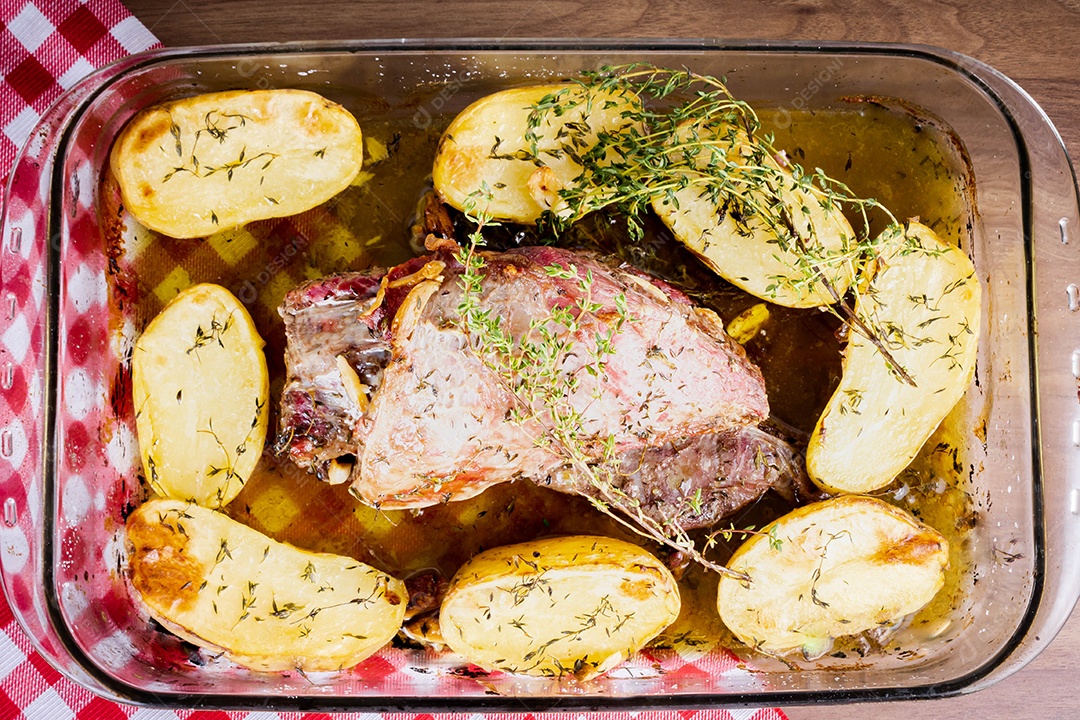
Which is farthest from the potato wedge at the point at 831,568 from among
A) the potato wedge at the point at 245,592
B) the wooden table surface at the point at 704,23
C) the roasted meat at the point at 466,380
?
the wooden table surface at the point at 704,23

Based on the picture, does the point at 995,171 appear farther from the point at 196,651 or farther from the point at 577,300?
the point at 196,651

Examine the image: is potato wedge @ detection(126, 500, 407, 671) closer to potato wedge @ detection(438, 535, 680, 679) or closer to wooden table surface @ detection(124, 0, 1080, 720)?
potato wedge @ detection(438, 535, 680, 679)

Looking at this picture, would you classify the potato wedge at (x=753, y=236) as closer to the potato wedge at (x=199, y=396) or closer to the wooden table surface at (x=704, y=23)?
the wooden table surface at (x=704, y=23)

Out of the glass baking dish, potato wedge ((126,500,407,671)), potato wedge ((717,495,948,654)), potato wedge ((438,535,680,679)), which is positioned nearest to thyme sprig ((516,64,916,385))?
the glass baking dish

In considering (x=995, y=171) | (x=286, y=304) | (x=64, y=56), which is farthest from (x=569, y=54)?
(x=64, y=56)

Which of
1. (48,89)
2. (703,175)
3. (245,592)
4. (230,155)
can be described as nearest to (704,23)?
(703,175)
